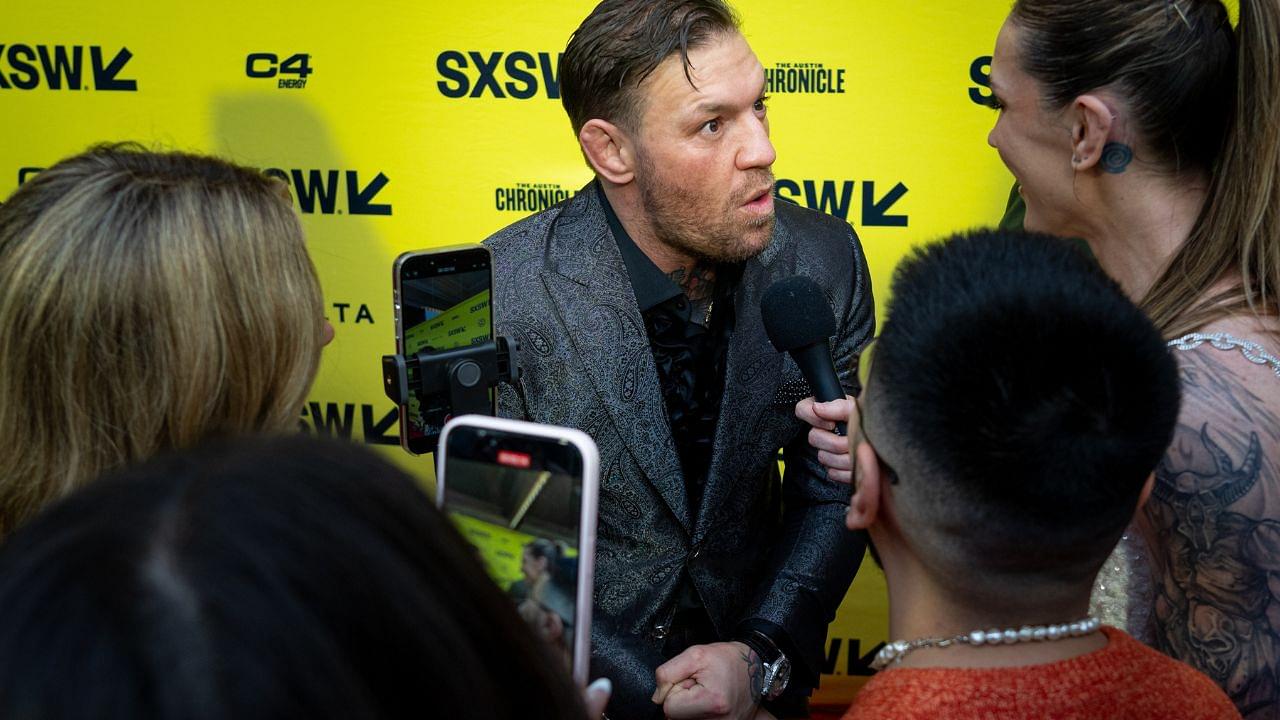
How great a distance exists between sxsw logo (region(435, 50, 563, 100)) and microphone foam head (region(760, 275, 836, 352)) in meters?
1.50

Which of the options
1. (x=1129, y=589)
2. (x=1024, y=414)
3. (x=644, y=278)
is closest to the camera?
(x=1024, y=414)

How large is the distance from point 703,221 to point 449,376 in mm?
878

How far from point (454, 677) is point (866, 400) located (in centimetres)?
69

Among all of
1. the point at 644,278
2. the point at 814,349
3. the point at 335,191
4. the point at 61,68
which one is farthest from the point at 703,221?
the point at 61,68

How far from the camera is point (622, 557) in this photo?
81.2 inches

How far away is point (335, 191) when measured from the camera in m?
3.14

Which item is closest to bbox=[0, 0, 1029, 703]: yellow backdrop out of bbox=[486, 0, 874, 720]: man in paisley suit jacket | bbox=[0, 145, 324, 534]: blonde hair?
bbox=[486, 0, 874, 720]: man in paisley suit jacket

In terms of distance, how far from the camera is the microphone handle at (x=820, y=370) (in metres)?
1.70

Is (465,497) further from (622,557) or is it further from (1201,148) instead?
(1201,148)

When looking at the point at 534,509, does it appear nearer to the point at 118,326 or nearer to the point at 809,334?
the point at 118,326

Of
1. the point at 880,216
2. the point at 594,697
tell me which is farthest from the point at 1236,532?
the point at 880,216

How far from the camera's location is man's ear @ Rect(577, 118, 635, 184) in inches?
85.6

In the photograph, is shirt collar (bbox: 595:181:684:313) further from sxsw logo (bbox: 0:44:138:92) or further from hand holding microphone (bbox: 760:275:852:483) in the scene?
sxsw logo (bbox: 0:44:138:92)

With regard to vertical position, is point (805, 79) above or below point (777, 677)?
above
